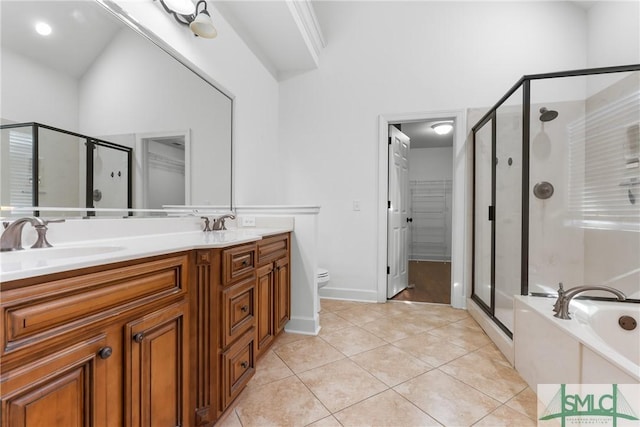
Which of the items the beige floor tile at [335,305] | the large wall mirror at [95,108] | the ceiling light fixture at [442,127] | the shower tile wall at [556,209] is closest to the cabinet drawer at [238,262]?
the large wall mirror at [95,108]

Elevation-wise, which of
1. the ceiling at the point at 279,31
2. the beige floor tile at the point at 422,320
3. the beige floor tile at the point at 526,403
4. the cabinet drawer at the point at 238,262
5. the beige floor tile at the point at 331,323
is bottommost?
the beige floor tile at the point at 422,320

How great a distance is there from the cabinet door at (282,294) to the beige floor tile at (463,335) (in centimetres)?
115

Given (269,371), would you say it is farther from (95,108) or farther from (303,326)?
(95,108)

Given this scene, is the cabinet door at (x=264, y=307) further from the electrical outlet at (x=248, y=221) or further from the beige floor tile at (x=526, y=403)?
the beige floor tile at (x=526, y=403)

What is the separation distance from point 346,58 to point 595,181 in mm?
2597

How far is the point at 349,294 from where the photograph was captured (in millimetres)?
3094

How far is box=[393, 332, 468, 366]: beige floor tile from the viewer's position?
185 cm

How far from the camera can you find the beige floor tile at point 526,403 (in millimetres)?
1351

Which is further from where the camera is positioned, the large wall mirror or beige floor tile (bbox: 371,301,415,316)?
beige floor tile (bbox: 371,301,415,316)

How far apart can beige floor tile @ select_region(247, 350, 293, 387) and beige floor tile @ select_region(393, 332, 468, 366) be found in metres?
0.83

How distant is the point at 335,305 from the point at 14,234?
8.03 ft

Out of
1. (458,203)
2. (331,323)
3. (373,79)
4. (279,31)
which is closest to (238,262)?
(331,323)

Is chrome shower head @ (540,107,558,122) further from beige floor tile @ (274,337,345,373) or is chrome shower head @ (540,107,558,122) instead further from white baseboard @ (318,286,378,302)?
beige floor tile @ (274,337,345,373)

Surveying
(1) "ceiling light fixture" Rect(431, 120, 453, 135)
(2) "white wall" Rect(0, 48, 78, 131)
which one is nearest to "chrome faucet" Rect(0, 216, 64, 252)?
(2) "white wall" Rect(0, 48, 78, 131)
